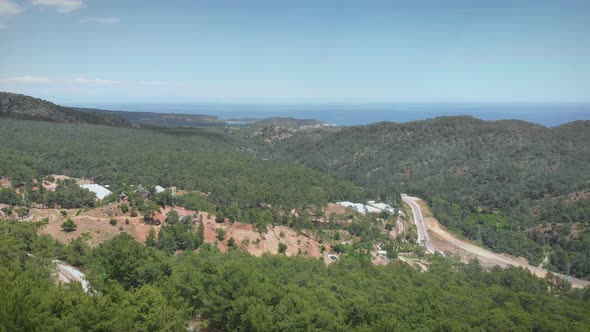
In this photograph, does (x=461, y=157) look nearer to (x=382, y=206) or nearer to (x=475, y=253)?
(x=382, y=206)

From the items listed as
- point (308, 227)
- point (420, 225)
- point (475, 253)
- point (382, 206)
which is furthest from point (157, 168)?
point (475, 253)

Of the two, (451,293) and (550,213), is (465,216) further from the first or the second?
(451,293)

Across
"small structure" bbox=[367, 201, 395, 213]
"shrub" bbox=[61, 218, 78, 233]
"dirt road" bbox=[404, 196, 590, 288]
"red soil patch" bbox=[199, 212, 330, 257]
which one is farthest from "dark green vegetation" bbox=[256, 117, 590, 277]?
"shrub" bbox=[61, 218, 78, 233]

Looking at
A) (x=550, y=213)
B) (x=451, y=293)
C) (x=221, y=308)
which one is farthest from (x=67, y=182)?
(x=550, y=213)

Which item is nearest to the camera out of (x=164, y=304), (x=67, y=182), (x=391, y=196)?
(x=164, y=304)

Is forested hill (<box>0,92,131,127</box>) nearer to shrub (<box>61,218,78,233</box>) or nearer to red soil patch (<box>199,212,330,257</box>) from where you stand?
shrub (<box>61,218,78,233</box>)

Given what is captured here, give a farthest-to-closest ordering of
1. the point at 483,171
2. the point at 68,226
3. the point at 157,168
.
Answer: the point at 483,171 → the point at 157,168 → the point at 68,226
